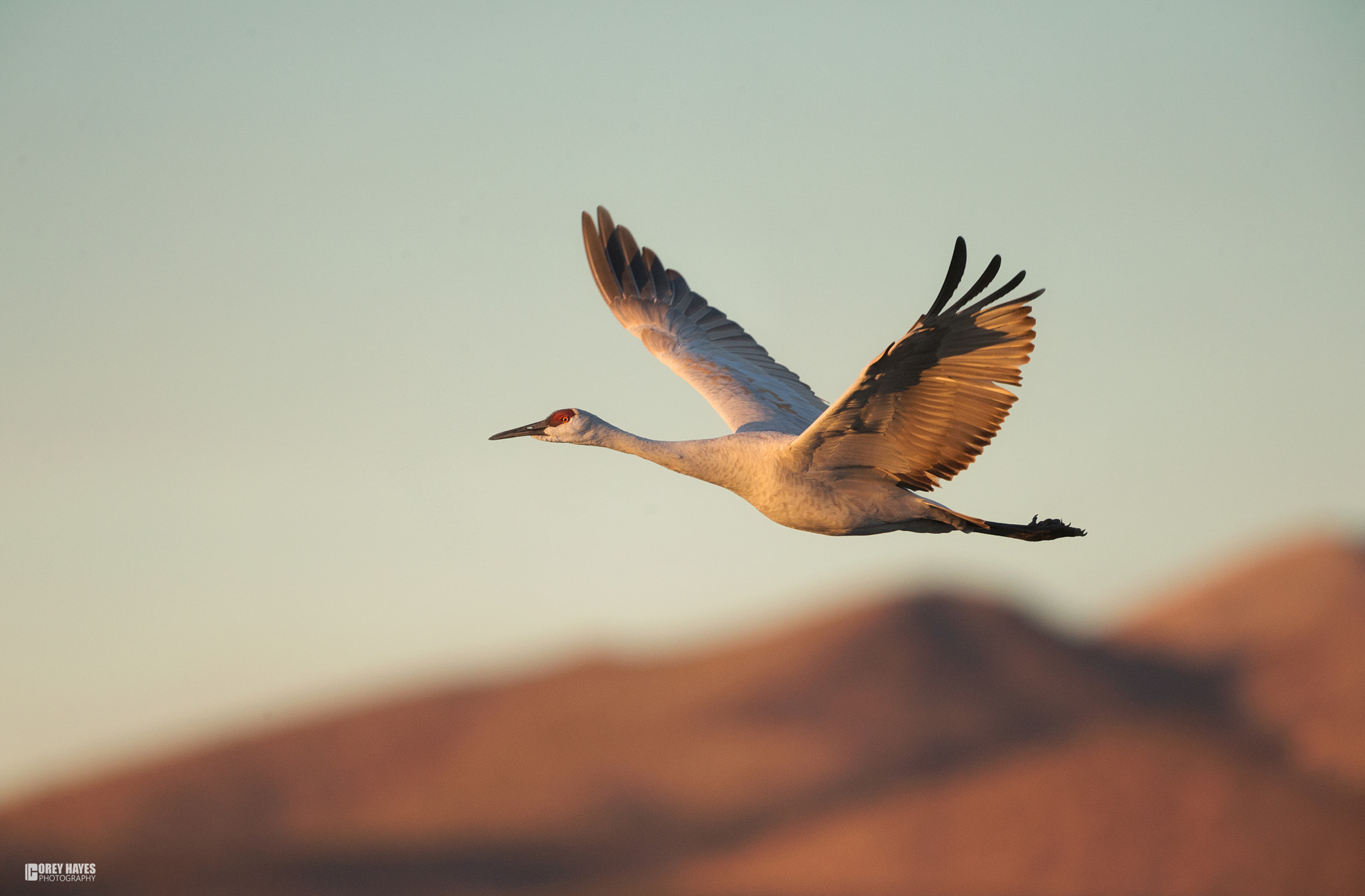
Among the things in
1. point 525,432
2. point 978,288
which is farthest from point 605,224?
point 978,288

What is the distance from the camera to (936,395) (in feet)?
39.4

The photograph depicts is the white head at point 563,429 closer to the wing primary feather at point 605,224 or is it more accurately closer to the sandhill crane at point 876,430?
the sandhill crane at point 876,430

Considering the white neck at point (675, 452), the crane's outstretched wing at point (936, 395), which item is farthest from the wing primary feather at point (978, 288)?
the white neck at point (675, 452)

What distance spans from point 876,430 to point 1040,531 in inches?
91.6

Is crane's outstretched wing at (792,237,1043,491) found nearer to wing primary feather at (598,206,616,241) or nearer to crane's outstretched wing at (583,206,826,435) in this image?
crane's outstretched wing at (583,206,826,435)

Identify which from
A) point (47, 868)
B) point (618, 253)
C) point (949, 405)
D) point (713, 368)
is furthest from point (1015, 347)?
point (47, 868)

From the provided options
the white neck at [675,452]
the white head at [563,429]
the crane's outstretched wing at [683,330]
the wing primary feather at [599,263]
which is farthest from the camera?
the wing primary feather at [599,263]

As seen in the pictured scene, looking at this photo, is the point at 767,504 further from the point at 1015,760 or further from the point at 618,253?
the point at 1015,760

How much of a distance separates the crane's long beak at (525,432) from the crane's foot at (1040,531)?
4.53 metres

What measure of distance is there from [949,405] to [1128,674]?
84.3m

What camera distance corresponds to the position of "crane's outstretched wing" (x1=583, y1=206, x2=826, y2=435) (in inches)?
631

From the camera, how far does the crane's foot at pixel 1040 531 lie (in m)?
13.5

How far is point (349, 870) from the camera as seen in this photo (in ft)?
255

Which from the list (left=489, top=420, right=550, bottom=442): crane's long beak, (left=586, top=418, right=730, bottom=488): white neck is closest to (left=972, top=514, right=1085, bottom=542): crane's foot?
(left=586, top=418, right=730, bottom=488): white neck
